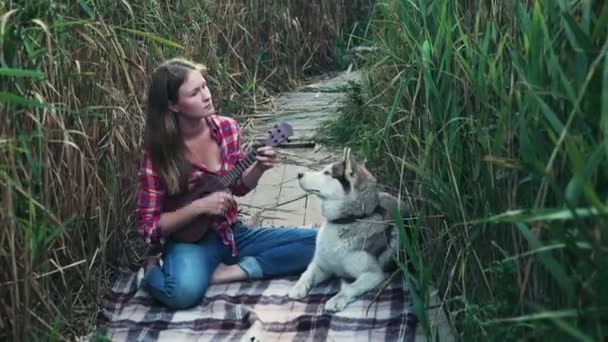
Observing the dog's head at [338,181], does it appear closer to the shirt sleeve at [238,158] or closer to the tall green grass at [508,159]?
the tall green grass at [508,159]

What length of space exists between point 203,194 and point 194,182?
0.20 ft

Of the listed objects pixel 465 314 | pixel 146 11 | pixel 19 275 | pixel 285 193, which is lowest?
pixel 285 193

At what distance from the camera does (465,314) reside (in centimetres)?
314

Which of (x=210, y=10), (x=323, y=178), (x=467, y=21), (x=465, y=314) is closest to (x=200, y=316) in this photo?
(x=323, y=178)

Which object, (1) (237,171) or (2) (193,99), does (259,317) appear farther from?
(2) (193,99)

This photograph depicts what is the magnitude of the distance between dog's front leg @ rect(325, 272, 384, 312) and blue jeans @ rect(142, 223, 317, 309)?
42 centimetres

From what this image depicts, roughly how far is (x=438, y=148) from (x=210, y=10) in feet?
11.2

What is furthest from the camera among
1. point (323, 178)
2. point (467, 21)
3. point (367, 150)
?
point (367, 150)

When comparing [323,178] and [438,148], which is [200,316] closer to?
[323,178]

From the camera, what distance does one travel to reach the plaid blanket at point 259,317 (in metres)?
3.53

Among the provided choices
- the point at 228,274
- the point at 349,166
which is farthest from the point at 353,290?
the point at 228,274

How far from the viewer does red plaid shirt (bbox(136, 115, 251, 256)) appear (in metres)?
3.90

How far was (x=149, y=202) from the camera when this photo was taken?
3900 mm

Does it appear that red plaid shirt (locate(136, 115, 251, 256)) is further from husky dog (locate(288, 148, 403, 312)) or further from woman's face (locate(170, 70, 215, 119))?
husky dog (locate(288, 148, 403, 312))
